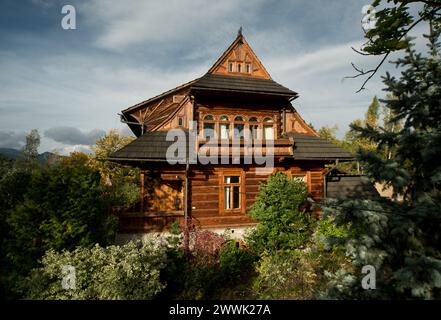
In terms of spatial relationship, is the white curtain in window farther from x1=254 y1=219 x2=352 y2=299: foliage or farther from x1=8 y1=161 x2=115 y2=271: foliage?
x1=8 y1=161 x2=115 y2=271: foliage

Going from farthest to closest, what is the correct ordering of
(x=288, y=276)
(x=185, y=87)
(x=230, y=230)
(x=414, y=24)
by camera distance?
(x=185, y=87) → (x=230, y=230) → (x=288, y=276) → (x=414, y=24)

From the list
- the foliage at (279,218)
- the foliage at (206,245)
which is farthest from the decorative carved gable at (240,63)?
the foliage at (206,245)

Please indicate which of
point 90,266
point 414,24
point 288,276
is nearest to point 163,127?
point 90,266

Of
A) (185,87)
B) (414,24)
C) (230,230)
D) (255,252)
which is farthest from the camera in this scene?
(185,87)

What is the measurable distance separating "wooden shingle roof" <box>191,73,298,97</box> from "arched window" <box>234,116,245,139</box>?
54.1 inches

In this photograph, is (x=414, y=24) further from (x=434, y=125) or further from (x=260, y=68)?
(x=260, y=68)

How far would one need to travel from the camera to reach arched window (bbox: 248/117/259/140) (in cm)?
1155

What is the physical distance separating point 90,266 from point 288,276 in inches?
250

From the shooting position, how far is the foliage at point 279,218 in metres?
9.73

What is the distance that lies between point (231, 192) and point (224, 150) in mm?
2148

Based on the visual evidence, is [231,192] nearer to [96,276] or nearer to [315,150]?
[315,150]

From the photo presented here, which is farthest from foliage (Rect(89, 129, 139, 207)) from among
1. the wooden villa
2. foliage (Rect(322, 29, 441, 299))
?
foliage (Rect(322, 29, 441, 299))

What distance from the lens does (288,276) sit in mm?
8227

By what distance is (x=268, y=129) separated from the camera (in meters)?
11.9
